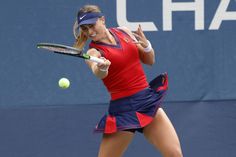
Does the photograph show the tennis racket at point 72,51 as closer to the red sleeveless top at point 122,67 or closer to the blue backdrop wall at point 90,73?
the red sleeveless top at point 122,67

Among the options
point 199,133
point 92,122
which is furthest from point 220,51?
point 92,122

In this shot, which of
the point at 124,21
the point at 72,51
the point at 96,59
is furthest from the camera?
the point at 124,21

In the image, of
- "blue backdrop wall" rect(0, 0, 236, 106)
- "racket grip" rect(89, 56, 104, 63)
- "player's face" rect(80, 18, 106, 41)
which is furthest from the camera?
"blue backdrop wall" rect(0, 0, 236, 106)

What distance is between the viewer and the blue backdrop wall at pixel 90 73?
445cm

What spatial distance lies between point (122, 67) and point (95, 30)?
23 centimetres

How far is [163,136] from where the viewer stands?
3674 millimetres

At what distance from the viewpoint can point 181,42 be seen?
4.55 m

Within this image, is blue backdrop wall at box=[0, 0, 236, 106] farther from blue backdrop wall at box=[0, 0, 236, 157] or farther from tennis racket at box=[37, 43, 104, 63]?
tennis racket at box=[37, 43, 104, 63]

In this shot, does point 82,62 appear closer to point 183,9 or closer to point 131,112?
point 183,9

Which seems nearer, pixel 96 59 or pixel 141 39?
pixel 96 59

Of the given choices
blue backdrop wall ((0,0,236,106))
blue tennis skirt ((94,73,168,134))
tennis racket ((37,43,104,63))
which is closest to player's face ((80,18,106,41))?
tennis racket ((37,43,104,63))

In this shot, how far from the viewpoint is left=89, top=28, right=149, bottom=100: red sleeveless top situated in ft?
11.8

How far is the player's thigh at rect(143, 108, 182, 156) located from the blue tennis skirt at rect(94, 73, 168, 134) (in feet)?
0.18

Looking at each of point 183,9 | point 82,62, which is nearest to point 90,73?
point 82,62
